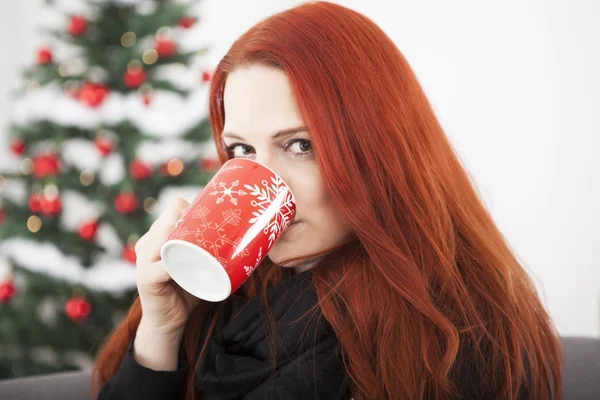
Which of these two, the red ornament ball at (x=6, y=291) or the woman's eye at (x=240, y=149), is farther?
the red ornament ball at (x=6, y=291)

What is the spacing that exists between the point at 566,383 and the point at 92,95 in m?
1.68

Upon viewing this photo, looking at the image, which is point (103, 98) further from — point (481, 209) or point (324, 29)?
point (481, 209)

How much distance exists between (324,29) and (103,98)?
1290 millimetres

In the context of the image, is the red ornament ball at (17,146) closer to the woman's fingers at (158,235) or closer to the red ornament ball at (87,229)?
the red ornament ball at (87,229)

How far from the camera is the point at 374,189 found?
2.79 ft

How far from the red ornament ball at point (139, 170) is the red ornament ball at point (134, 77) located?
282mm

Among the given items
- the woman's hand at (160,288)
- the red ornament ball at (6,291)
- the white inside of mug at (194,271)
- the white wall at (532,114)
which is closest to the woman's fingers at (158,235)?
the woman's hand at (160,288)

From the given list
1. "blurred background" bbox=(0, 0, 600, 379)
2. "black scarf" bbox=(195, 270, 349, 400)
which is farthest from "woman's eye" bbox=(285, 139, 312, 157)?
"blurred background" bbox=(0, 0, 600, 379)

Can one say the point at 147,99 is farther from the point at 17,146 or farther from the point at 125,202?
the point at 17,146

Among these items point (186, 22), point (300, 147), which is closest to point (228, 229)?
point (300, 147)

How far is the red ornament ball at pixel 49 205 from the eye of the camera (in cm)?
192

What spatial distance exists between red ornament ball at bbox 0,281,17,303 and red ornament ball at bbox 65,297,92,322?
0.20 meters

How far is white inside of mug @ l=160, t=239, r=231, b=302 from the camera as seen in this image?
75cm

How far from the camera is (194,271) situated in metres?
0.79
